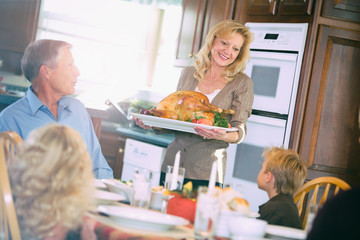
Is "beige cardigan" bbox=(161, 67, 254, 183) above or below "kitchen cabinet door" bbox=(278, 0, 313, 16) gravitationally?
below

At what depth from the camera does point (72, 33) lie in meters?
5.36

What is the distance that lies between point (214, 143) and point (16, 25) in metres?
3.38

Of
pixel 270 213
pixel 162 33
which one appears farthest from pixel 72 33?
pixel 270 213

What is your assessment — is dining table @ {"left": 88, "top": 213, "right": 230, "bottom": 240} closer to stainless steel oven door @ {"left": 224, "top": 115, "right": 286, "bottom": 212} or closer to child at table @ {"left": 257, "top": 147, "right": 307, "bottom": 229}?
child at table @ {"left": 257, "top": 147, "right": 307, "bottom": 229}

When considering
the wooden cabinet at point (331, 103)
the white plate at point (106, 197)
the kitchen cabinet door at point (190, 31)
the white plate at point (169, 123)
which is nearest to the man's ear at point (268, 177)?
the white plate at point (169, 123)

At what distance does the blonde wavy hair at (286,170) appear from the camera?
1929mm

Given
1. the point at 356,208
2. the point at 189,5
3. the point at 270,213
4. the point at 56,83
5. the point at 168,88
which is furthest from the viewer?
the point at 168,88

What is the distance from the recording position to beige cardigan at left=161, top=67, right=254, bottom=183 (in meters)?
2.39

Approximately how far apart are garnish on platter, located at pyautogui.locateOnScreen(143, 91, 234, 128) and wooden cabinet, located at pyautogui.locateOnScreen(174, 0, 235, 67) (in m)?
1.49

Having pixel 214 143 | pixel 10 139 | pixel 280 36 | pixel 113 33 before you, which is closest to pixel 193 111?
pixel 214 143

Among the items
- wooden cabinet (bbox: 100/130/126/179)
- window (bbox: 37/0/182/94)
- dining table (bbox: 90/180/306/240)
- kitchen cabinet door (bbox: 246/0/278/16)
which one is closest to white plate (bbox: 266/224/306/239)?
dining table (bbox: 90/180/306/240)

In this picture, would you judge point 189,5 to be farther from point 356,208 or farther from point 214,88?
point 356,208

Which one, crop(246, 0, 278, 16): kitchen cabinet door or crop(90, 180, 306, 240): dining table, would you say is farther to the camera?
crop(246, 0, 278, 16): kitchen cabinet door

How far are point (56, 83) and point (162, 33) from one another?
3504 mm
